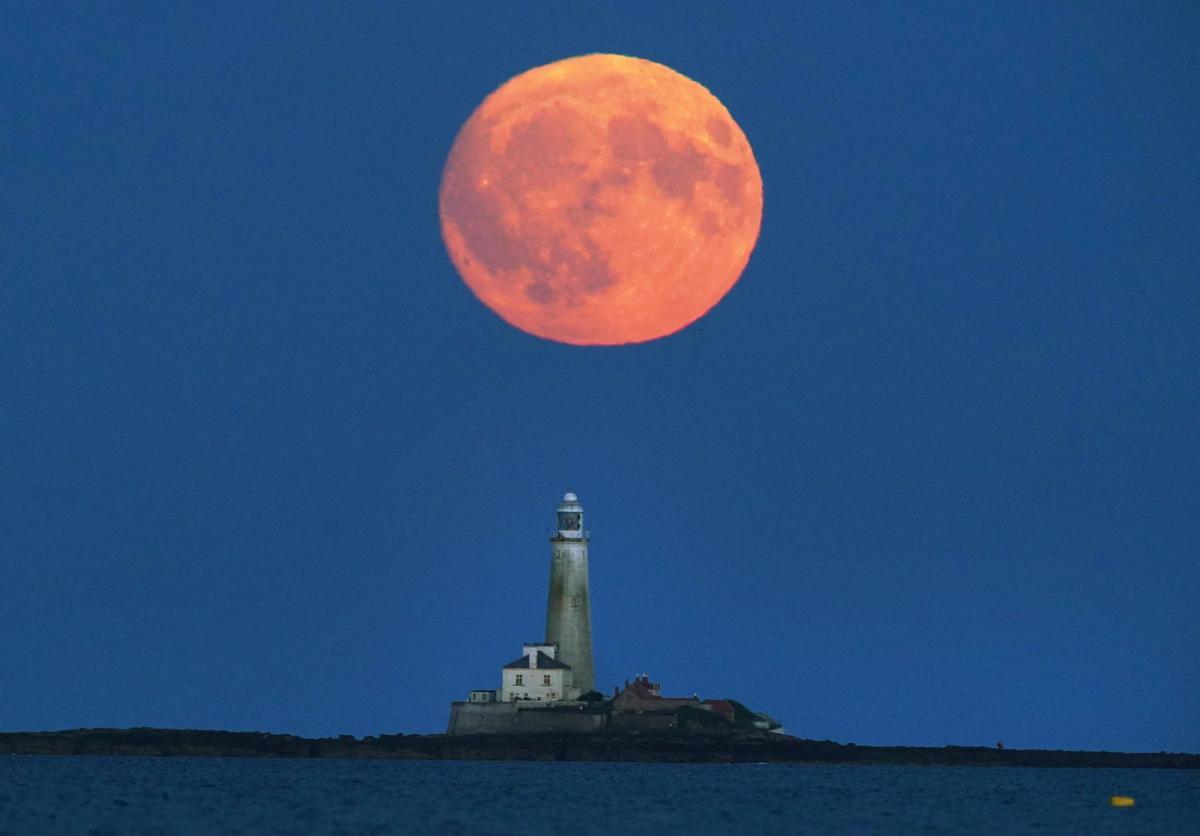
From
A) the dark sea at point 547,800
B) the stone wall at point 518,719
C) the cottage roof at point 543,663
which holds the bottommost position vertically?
the dark sea at point 547,800

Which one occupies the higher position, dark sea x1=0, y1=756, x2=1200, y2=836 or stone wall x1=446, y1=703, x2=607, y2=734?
stone wall x1=446, y1=703, x2=607, y2=734

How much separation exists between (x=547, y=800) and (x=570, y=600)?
39123mm

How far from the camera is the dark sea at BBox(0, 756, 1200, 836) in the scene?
271 ft

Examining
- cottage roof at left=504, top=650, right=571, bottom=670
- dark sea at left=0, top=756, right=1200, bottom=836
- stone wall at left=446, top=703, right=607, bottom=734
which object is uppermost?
cottage roof at left=504, top=650, right=571, bottom=670

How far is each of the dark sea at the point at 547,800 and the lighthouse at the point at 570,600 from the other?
23.6 feet

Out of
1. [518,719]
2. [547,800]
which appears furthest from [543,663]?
[547,800]

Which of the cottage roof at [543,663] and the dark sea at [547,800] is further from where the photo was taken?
the cottage roof at [543,663]

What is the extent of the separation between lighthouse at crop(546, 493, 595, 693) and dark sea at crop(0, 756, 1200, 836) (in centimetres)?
720

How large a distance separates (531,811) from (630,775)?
1406 inches

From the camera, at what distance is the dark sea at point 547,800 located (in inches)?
3255

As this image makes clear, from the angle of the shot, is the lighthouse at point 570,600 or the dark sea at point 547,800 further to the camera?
the lighthouse at point 570,600

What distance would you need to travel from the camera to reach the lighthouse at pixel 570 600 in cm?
13575

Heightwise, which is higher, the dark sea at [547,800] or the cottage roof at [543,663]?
the cottage roof at [543,663]

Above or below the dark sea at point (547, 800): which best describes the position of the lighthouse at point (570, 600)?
above
